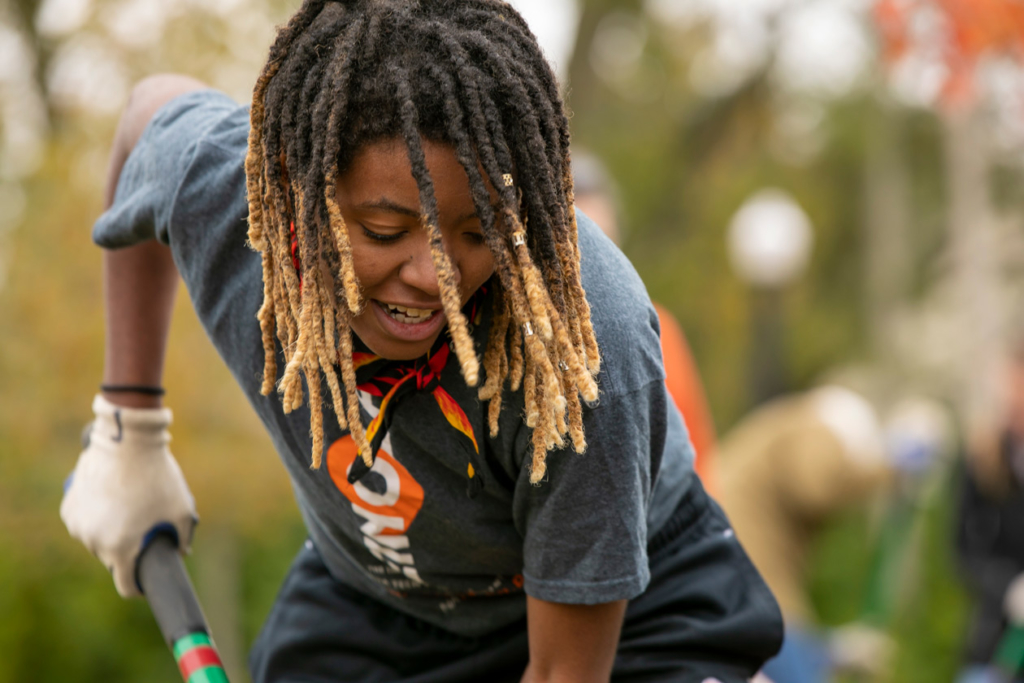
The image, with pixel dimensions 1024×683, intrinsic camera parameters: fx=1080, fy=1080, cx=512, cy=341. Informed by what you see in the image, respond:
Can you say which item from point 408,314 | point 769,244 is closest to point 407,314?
point 408,314

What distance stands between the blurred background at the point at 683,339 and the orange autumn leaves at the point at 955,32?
15 mm

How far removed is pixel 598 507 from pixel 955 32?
6.12 meters

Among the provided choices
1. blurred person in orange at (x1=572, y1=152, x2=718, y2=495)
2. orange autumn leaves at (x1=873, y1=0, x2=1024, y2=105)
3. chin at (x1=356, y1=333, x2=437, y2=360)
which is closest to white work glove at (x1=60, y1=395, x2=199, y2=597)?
chin at (x1=356, y1=333, x2=437, y2=360)

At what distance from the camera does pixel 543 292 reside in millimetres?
1521

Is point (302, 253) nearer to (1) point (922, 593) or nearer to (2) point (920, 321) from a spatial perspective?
(1) point (922, 593)

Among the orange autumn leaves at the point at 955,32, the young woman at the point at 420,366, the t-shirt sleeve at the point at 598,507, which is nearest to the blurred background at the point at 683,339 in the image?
the orange autumn leaves at the point at 955,32

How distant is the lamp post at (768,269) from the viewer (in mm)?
7422

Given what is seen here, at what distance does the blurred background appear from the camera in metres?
5.03

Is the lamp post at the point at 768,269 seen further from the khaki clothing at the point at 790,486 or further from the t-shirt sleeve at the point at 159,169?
the t-shirt sleeve at the point at 159,169

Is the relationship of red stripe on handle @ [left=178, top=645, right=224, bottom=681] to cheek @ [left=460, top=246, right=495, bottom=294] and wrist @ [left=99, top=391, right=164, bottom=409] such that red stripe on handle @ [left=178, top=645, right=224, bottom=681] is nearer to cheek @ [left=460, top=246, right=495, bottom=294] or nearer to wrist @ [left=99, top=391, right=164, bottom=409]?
wrist @ [left=99, top=391, right=164, bottom=409]

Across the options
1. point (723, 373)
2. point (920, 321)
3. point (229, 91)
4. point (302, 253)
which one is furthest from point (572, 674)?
point (920, 321)

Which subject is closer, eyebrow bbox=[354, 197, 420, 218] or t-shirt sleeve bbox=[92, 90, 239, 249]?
eyebrow bbox=[354, 197, 420, 218]

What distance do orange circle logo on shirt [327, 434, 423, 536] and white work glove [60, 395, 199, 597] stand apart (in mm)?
607

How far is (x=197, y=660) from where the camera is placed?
2.07 meters
